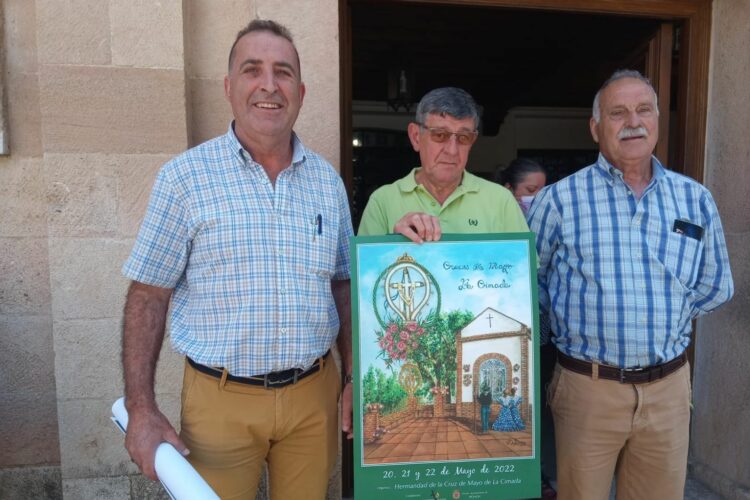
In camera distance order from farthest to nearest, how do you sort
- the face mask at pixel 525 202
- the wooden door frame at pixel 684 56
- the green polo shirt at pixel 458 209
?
the face mask at pixel 525 202 < the wooden door frame at pixel 684 56 < the green polo shirt at pixel 458 209

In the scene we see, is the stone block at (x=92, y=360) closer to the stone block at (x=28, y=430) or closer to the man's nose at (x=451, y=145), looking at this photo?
the stone block at (x=28, y=430)

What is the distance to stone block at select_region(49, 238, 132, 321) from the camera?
264cm

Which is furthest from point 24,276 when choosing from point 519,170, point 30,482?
Result: point 519,170

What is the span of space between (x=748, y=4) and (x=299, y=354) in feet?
10.4

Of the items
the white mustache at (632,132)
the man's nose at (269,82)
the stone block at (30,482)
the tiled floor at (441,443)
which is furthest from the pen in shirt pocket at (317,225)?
the stone block at (30,482)

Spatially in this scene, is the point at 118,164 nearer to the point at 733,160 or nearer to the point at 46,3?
the point at 46,3

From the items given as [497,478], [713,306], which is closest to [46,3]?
[497,478]

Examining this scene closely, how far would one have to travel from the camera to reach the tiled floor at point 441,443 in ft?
5.64

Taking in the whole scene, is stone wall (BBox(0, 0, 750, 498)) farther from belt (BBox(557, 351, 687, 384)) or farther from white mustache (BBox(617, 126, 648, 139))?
belt (BBox(557, 351, 687, 384))

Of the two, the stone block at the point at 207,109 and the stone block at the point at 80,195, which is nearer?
the stone block at the point at 80,195

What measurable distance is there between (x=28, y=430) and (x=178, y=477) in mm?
2118

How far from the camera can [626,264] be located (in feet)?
6.76

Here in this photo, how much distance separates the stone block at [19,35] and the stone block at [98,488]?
212 centimetres

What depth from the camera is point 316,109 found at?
279cm
